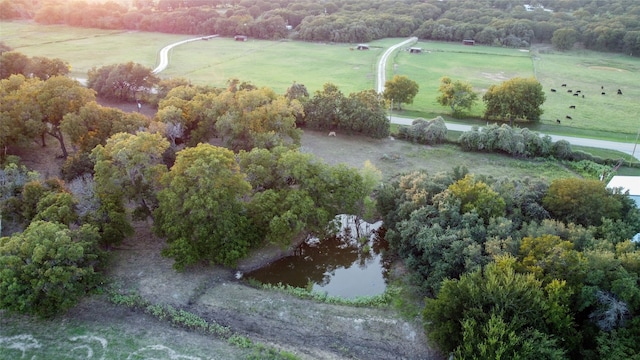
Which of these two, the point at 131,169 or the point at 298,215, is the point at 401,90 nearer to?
the point at 298,215

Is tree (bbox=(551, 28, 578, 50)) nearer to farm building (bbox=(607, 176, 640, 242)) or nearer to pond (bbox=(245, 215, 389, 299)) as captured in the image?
farm building (bbox=(607, 176, 640, 242))

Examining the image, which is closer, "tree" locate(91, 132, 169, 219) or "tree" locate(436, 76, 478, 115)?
"tree" locate(91, 132, 169, 219)

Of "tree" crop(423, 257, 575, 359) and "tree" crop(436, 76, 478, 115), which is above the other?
"tree" crop(436, 76, 478, 115)

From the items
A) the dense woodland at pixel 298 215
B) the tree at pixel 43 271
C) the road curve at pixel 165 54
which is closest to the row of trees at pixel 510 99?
the dense woodland at pixel 298 215

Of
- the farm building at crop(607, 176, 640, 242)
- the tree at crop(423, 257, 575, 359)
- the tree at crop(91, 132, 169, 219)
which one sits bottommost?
the tree at crop(423, 257, 575, 359)

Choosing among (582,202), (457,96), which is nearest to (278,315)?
(582,202)

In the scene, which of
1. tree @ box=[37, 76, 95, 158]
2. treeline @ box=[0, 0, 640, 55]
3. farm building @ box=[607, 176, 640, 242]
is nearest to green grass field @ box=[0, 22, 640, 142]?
treeline @ box=[0, 0, 640, 55]
